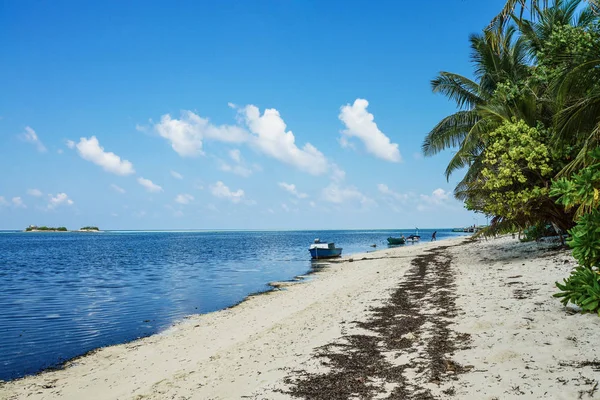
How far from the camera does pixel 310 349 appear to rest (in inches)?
289

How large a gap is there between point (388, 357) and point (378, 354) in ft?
0.86

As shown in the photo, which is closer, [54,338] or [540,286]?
[540,286]

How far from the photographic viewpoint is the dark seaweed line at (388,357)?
16.9ft

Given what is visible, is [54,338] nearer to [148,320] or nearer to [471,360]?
[148,320]

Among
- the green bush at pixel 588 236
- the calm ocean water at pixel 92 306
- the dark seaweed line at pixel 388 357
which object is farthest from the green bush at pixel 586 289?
the calm ocean water at pixel 92 306

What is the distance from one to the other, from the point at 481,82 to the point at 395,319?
17.9 m

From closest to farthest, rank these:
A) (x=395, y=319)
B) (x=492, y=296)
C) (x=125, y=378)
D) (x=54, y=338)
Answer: (x=125, y=378), (x=395, y=319), (x=492, y=296), (x=54, y=338)

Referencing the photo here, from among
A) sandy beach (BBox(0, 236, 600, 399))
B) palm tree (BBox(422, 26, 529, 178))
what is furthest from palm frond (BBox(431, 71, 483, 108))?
sandy beach (BBox(0, 236, 600, 399))

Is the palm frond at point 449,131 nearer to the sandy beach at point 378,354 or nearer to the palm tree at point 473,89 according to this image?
the palm tree at point 473,89

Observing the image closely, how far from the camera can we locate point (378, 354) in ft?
21.6

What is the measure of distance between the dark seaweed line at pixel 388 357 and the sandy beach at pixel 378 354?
0.02m

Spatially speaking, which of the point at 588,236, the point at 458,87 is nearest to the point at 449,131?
the point at 458,87

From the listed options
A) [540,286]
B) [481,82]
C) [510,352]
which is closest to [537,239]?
[481,82]

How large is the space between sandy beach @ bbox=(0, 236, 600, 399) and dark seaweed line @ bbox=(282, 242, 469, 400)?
0.07 ft
